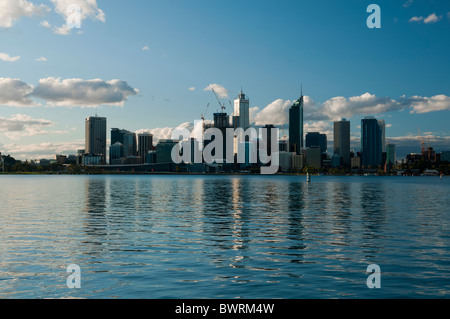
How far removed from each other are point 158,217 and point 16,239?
81.8 feet

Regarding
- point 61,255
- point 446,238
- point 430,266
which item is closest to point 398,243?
point 446,238

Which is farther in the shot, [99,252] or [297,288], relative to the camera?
[99,252]

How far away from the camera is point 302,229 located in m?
54.4

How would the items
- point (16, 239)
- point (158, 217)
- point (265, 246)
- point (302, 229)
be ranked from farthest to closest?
point (158, 217)
point (302, 229)
point (16, 239)
point (265, 246)

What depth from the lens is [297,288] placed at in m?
26.3

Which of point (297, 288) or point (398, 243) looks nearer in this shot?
point (297, 288)
